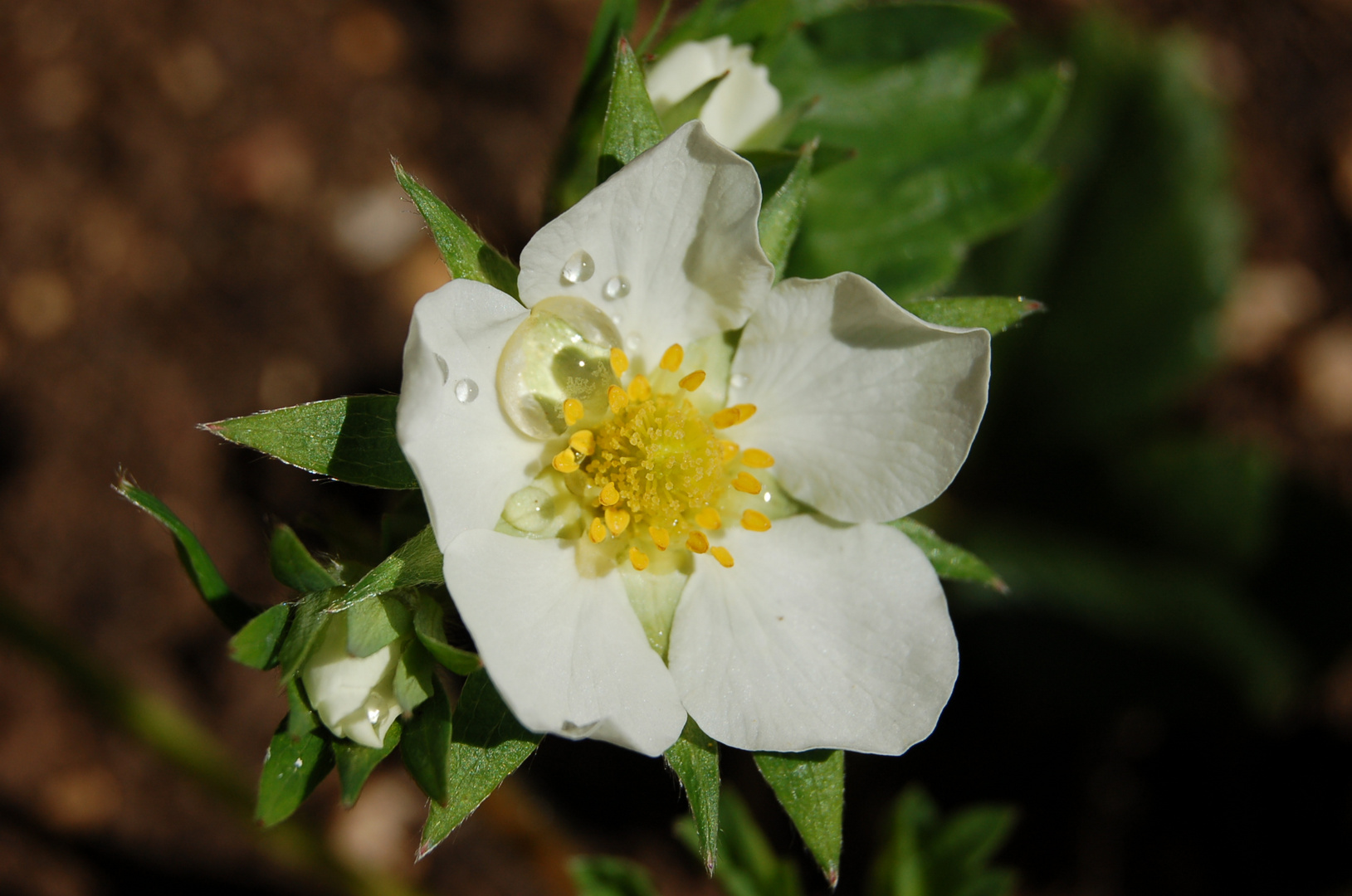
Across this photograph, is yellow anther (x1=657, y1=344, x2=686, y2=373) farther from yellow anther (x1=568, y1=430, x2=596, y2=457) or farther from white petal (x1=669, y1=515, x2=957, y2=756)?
white petal (x1=669, y1=515, x2=957, y2=756)

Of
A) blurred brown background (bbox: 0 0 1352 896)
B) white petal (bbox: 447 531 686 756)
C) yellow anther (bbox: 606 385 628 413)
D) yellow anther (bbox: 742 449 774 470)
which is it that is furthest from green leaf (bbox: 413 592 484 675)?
blurred brown background (bbox: 0 0 1352 896)

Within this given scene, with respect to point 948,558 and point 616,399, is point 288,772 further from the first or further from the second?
point 948,558

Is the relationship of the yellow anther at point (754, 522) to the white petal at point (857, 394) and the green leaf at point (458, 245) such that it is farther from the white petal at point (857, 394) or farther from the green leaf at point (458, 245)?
the green leaf at point (458, 245)

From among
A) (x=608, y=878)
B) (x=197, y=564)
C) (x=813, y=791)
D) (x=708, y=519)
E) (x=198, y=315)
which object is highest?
(x=197, y=564)

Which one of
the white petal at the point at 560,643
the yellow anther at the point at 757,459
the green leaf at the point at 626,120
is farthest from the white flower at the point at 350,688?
the green leaf at the point at 626,120

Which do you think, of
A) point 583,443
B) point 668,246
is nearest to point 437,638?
point 583,443

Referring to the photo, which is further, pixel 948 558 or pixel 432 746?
pixel 948 558
